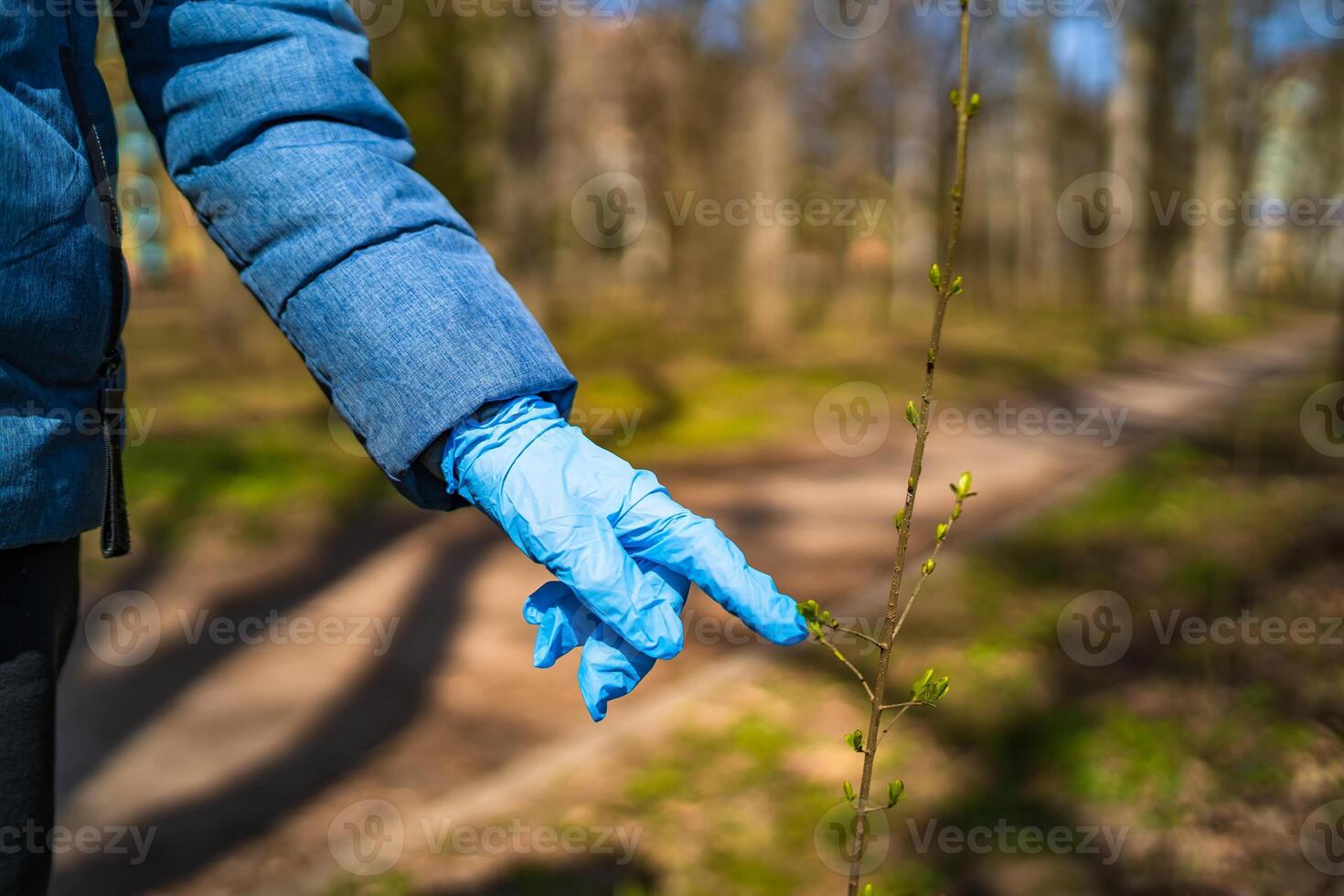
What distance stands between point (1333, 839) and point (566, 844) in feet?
7.00

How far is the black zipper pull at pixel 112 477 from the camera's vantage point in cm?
135

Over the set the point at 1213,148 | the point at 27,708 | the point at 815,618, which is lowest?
the point at 1213,148

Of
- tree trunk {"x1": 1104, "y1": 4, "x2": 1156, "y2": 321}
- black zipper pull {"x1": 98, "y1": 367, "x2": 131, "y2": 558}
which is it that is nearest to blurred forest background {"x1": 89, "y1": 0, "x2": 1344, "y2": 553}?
tree trunk {"x1": 1104, "y1": 4, "x2": 1156, "y2": 321}

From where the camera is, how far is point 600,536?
124cm

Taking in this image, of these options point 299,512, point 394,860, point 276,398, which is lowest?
point 276,398

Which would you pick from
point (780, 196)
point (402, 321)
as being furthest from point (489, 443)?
point (780, 196)

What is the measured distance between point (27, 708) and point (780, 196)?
11.6 metres

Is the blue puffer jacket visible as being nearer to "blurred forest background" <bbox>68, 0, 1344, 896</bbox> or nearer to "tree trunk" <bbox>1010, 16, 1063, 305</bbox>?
"blurred forest background" <bbox>68, 0, 1344, 896</bbox>

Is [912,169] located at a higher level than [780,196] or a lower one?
lower

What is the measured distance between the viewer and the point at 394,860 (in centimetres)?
296

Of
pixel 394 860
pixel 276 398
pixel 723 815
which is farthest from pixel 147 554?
pixel 276 398

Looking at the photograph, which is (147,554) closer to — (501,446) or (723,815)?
(723,815)

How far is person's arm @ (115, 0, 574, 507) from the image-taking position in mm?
1288

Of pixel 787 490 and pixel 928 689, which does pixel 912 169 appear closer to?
pixel 787 490
